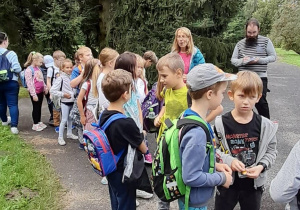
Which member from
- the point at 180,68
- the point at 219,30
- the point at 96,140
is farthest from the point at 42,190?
the point at 219,30

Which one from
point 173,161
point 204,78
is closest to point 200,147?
point 173,161

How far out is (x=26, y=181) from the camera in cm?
414

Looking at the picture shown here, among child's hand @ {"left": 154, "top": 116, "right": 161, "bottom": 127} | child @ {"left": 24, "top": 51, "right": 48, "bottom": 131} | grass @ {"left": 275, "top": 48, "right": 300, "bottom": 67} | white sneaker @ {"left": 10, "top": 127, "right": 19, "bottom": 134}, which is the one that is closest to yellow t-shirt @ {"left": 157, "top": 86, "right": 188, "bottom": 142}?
child's hand @ {"left": 154, "top": 116, "right": 161, "bottom": 127}

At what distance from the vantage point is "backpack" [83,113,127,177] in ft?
8.34

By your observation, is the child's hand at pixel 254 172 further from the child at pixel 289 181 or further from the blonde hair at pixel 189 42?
the blonde hair at pixel 189 42

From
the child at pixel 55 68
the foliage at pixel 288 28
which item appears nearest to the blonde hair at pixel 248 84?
the child at pixel 55 68

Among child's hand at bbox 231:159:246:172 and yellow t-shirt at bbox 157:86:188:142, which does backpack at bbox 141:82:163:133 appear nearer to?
yellow t-shirt at bbox 157:86:188:142

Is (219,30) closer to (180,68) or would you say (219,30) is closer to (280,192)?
(180,68)

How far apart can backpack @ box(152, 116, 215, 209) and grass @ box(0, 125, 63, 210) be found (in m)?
1.95

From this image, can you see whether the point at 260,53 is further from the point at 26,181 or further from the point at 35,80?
the point at 35,80

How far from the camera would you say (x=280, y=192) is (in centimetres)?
195

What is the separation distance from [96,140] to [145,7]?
23.1 ft

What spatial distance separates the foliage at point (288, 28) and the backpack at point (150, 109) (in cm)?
3920

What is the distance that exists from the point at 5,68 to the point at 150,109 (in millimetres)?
3211
